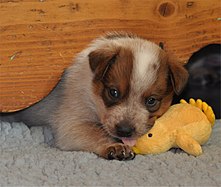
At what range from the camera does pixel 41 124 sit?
3.10 m

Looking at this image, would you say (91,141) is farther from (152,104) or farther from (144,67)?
(144,67)

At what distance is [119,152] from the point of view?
98.1 inches

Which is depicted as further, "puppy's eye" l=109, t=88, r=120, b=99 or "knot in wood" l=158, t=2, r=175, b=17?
"knot in wood" l=158, t=2, r=175, b=17

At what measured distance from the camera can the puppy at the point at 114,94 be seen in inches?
98.3

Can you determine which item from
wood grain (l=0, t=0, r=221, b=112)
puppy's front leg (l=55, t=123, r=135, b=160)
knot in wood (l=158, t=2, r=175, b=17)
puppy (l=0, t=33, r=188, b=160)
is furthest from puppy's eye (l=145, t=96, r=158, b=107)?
knot in wood (l=158, t=2, r=175, b=17)

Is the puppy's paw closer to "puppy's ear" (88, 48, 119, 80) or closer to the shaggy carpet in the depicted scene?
the shaggy carpet

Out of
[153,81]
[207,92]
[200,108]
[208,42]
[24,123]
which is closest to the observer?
[153,81]

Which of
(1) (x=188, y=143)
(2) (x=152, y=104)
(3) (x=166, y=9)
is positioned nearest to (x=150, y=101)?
(2) (x=152, y=104)

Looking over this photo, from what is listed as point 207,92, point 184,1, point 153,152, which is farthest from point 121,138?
point 207,92

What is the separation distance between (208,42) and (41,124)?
102 centimetres

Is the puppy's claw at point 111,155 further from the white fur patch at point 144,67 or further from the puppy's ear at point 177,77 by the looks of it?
the puppy's ear at point 177,77

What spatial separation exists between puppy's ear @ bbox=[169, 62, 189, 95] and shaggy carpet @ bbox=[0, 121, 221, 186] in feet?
0.97

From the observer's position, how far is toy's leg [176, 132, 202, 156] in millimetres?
2492

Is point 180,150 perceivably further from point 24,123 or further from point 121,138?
point 24,123
